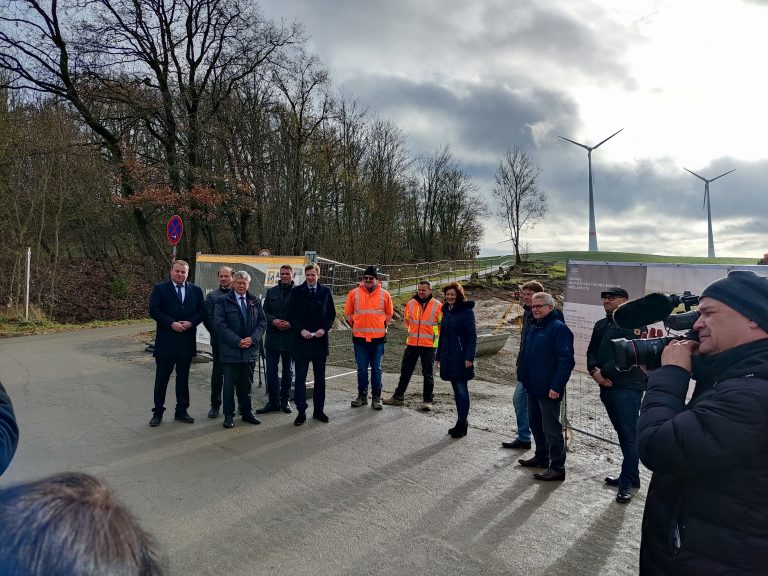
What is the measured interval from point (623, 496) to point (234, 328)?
15.8ft

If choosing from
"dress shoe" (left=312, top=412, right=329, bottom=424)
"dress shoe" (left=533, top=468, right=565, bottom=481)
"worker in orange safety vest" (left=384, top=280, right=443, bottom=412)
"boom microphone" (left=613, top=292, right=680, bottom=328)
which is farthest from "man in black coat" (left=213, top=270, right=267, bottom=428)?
"boom microphone" (left=613, top=292, right=680, bottom=328)

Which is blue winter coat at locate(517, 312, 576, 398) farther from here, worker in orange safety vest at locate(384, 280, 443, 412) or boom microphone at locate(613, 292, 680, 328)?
boom microphone at locate(613, 292, 680, 328)

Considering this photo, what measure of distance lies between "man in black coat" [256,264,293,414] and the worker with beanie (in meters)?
→ 1.02

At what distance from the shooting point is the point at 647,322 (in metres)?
2.22

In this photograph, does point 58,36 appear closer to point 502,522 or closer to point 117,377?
point 117,377

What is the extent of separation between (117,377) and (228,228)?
16061 mm

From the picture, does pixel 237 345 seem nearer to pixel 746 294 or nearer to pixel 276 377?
pixel 276 377

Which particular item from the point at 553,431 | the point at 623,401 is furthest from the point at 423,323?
the point at 623,401

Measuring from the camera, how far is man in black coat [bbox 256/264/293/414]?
22.8 ft

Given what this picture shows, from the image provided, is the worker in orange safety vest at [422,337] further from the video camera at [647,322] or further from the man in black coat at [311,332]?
the video camera at [647,322]

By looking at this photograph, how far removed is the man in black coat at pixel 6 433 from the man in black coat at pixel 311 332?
184 inches

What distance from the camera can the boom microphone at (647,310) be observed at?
219cm

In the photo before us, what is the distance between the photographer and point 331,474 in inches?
186

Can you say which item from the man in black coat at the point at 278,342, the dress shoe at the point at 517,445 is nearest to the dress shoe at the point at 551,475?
the dress shoe at the point at 517,445
